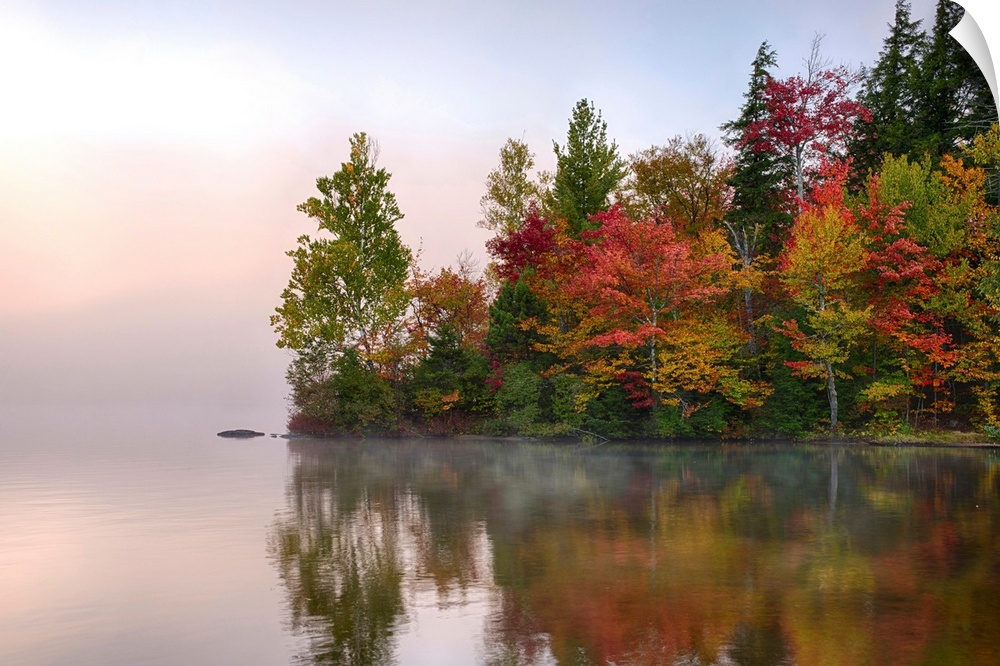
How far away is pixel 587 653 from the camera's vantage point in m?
6.41

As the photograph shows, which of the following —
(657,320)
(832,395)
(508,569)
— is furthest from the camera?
(657,320)

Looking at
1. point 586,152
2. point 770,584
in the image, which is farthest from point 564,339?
point 770,584

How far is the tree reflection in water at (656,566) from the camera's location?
6.69 m

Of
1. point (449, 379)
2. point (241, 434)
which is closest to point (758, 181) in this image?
point (449, 379)

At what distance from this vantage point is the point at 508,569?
376 inches

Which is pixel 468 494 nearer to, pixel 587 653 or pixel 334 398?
pixel 587 653

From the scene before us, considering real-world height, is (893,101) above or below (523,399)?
above

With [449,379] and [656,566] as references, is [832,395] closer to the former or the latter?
[449,379]

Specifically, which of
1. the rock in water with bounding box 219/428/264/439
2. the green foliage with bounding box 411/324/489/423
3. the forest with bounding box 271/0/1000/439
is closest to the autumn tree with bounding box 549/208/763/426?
the forest with bounding box 271/0/1000/439

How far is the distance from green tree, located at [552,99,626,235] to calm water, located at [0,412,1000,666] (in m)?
26.3

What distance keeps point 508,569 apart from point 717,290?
23.4 meters

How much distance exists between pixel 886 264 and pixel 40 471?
99.6 ft

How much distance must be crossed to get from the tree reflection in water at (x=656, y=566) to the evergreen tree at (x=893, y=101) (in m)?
23.8

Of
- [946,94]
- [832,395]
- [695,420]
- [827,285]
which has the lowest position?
[695,420]
